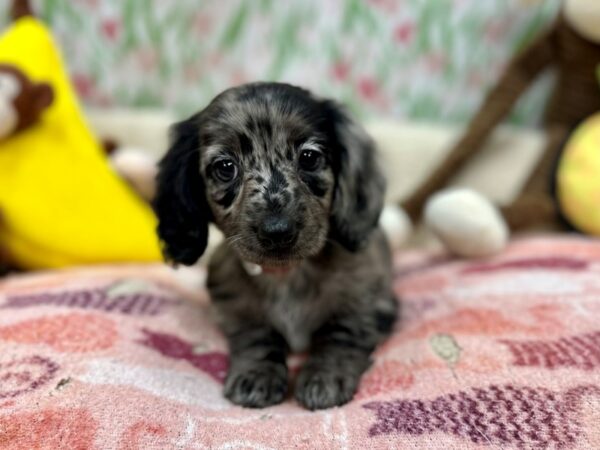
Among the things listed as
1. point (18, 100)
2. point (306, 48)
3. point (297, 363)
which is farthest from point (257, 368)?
point (306, 48)

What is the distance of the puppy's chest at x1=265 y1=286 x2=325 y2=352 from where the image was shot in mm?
1519

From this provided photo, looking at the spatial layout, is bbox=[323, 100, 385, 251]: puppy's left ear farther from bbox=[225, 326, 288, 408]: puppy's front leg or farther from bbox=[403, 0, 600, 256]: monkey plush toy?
bbox=[403, 0, 600, 256]: monkey plush toy

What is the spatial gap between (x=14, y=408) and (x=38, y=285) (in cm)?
83

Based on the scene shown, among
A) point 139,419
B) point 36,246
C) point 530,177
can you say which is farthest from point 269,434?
point 530,177

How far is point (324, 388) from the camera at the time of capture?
1.25m

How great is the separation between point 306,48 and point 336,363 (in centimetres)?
172

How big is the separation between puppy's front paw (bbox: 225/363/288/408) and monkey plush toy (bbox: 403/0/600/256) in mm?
988

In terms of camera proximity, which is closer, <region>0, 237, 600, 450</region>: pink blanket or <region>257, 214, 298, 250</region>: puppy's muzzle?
<region>0, 237, 600, 450</region>: pink blanket

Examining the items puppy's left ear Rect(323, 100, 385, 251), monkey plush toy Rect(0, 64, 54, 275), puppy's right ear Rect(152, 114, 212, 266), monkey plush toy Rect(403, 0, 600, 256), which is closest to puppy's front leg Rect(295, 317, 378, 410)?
puppy's left ear Rect(323, 100, 385, 251)

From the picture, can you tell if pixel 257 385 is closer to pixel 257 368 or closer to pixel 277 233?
pixel 257 368

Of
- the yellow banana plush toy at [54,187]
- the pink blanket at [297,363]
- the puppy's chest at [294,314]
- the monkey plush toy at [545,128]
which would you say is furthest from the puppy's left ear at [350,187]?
the yellow banana plush toy at [54,187]

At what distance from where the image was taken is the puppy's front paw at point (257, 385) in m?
1.27

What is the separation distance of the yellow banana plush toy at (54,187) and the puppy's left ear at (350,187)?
100 centimetres

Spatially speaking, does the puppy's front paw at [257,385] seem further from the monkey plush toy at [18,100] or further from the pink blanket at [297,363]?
the monkey plush toy at [18,100]
